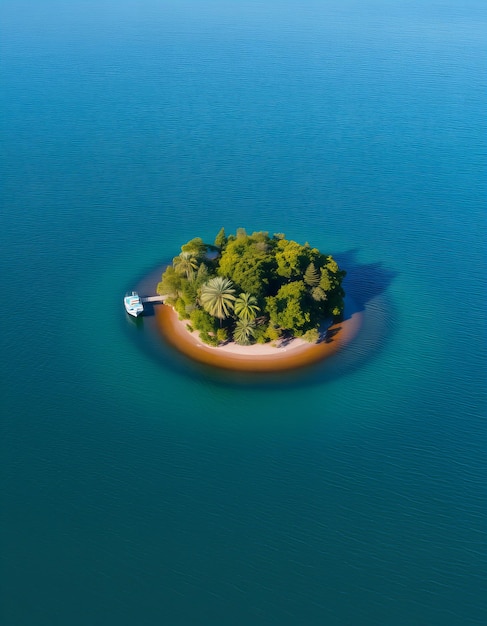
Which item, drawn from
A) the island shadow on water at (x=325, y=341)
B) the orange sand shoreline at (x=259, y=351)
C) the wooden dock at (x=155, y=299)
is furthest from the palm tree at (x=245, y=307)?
the wooden dock at (x=155, y=299)

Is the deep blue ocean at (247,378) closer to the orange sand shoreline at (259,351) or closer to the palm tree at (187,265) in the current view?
the orange sand shoreline at (259,351)

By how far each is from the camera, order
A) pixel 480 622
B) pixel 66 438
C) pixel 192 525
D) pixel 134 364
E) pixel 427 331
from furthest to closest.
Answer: pixel 427 331
pixel 134 364
pixel 66 438
pixel 192 525
pixel 480 622

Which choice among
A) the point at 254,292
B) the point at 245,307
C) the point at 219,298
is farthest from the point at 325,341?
the point at 219,298

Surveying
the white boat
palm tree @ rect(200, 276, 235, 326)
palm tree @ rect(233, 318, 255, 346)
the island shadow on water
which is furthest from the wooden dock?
palm tree @ rect(233, 318, 255, 346)

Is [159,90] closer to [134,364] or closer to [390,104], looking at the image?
[390,104]

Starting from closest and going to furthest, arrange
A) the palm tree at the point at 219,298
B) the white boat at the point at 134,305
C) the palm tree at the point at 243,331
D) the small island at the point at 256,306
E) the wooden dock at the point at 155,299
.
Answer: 1. the palm tree at the point at 219,298
2. the small island at the point at 256,306
3. the palm tree at the point at 243,331
4. the white boat at the point at 134,305
5. the wooden dock at the point at 155,299

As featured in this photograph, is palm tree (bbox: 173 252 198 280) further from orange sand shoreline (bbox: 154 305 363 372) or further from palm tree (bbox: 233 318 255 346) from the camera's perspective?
palm tree (bbox: 233 318 255 346)

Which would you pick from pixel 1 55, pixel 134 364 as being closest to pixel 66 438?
pixel 134 364
